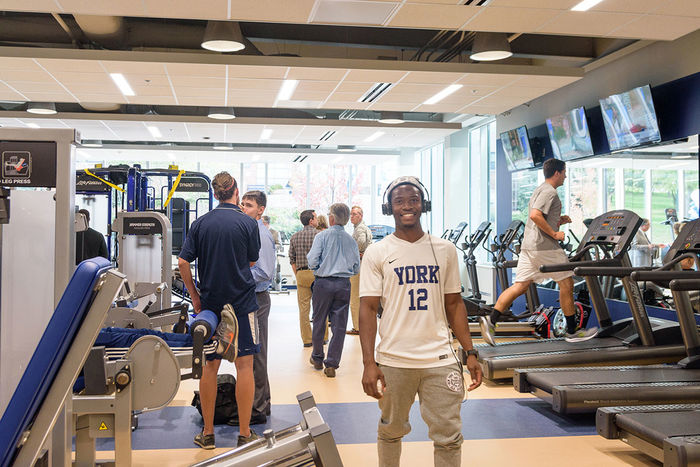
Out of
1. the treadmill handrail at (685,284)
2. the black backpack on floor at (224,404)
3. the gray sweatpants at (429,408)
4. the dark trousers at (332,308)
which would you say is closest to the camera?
the gray sweatpants at (429,408)

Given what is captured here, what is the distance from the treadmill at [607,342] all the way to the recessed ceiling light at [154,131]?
8.58 metres

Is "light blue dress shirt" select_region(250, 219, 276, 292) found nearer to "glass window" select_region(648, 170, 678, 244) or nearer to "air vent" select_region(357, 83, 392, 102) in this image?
"air vent" select_region(357, 83, 392, 102)

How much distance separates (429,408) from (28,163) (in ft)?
6.30

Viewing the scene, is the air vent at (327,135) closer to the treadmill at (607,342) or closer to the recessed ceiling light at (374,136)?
the recessed ceiling light at (374,136)

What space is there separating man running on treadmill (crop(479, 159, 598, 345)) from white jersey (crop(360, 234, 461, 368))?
12.3 feet

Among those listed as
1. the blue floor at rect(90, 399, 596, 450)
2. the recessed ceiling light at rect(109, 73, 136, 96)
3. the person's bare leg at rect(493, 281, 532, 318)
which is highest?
the recessed ceiling light at rect(109, 73, 136, 96)

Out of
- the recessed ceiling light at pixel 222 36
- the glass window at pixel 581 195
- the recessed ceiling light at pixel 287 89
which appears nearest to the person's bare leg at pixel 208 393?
the recessed ceiling light at pixel 222 36

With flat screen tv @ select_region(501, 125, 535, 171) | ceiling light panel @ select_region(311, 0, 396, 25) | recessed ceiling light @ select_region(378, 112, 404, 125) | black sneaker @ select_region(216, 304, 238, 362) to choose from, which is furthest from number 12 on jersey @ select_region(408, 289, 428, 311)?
recessed ceiling light @ select_region(378, 112, 404, 125)

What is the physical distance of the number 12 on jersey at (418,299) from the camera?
295 centimetres

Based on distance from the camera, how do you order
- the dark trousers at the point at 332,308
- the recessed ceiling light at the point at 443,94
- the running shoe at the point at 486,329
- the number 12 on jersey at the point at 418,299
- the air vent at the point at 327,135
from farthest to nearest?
the air vent at the point at 327,135
the recessed ceiling light at the point at 443,94
the dark trousers at the point at 332,308
the running shoe at the point at 486,329
the number 12 on jersey at the point at 418,299

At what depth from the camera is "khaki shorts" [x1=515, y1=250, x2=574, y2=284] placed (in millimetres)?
6637

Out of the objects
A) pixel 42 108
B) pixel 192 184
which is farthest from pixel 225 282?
pixel 42 108

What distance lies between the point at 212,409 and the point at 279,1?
366 cm

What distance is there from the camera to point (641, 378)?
4969mm
